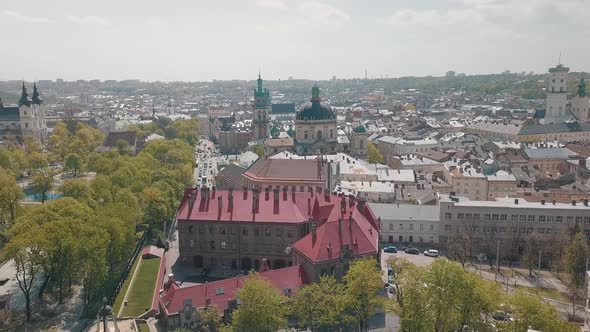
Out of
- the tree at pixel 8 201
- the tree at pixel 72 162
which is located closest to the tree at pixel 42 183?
the tree at pixel 8 201

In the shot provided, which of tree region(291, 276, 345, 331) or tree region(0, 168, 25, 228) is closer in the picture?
tree region(291, 276, 345, 331)

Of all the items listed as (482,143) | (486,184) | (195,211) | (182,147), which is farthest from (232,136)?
(195,211)

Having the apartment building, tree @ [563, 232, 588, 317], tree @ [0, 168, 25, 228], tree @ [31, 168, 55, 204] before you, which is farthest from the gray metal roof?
tree @ [31, 168, 55, 204]

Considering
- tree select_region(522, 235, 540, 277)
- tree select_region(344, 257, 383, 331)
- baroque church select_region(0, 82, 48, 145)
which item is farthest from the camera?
baroque church select_region(0, 82, 48, 145)

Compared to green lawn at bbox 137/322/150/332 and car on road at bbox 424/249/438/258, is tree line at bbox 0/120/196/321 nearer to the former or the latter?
green lawn at bbox 137/322/150/332

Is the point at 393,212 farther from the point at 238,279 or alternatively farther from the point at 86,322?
the point at 86,322

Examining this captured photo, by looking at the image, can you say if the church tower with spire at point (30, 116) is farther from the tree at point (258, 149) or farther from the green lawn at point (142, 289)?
the green lawn at point (142, 289)
